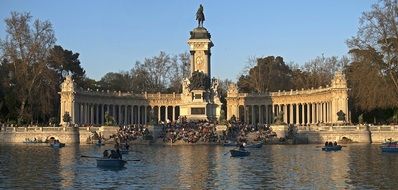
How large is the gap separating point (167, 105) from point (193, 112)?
47.8ft

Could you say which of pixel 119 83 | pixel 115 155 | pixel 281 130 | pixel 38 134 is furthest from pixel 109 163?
pixel 119 83

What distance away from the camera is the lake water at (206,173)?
1169 inches

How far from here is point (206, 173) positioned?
35188 millimetres

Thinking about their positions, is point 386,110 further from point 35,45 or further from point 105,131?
point 35,45

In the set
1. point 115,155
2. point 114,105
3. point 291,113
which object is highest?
point 114,105

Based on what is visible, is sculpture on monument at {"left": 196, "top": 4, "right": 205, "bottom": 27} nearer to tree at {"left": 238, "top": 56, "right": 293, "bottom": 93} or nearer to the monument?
the monument

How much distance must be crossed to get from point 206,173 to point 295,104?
70.2 metres

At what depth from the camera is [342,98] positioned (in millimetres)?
87625

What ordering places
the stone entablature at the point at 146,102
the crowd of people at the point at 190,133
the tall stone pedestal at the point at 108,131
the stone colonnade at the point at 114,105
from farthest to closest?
1. the stone entablature at the point at 146,102
2. the stone colonnade at the point at 114,105
3. the tall stone pedestal at the point at 108,131
4. the crowd of people at the point at 190,133

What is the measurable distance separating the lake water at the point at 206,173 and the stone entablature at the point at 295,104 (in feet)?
138

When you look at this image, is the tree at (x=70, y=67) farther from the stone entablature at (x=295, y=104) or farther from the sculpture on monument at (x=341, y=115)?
the sculpture on monument at (x=341, y=115)

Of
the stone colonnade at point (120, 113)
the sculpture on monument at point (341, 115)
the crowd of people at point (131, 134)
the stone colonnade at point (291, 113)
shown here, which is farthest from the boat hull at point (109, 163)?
the stone colonnade at point (291, 113)

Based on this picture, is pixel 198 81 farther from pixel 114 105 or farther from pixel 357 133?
pixel 357 133

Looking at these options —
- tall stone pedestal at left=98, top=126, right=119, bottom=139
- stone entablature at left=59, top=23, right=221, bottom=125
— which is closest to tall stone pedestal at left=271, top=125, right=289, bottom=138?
stone entablature at left=59, top=23, right=221, bottom=125
